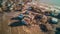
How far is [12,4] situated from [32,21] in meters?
0.34

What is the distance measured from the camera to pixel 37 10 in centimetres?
169

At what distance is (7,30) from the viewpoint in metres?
1.60

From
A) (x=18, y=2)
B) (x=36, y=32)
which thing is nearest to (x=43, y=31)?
(x=36, y=32)

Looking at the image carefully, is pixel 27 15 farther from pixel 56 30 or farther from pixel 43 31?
pixel 56 30

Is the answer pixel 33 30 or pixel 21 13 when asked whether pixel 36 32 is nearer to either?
pixel 33 30

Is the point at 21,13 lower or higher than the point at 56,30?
higher

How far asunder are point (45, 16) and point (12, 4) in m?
0.45

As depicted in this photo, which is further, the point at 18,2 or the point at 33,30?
the point at 18,2

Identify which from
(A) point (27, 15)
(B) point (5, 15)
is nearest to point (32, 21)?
(A) point (27, 15)

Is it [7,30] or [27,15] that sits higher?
[27,15]

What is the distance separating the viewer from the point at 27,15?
1665mm

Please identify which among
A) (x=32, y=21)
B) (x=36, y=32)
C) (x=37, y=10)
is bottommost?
(x=36, y=32)

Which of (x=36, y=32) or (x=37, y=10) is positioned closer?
(x=36, y=32)

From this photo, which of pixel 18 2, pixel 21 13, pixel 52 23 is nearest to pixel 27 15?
pixel 21 13
